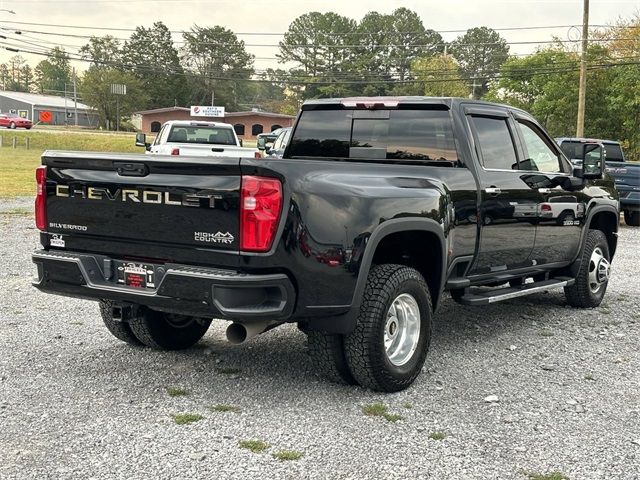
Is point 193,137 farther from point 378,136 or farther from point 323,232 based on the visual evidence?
point 323,232

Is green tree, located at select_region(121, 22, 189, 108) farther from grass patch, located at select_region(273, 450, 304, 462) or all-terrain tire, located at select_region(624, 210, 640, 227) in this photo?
grass patch, located at select_region(273, 450, 304, 462)

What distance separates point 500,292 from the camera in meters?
5.91

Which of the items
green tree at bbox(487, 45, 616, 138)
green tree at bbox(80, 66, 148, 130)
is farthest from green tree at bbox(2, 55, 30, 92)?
green tree at bbox(487, 45, 616, 138)

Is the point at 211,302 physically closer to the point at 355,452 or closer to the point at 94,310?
the point at 355,452

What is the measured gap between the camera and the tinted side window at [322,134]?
19.6 ft

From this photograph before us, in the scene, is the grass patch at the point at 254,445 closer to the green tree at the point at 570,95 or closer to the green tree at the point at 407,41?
the green tree at the point at 570,95

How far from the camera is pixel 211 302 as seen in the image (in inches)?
157

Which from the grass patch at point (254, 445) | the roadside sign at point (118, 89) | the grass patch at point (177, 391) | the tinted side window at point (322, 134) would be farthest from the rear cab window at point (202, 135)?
the roadside sign at point (118, 89)

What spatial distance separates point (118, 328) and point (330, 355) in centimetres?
182

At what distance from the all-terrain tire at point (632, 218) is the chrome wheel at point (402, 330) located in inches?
489

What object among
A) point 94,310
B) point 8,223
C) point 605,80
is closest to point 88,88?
point 605,80

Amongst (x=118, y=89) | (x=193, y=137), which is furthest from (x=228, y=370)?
(x=118, y=89)

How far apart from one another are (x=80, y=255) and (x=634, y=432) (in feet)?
11.3

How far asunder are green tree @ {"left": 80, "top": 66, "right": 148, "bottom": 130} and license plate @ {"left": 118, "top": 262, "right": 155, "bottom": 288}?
85.9 m
